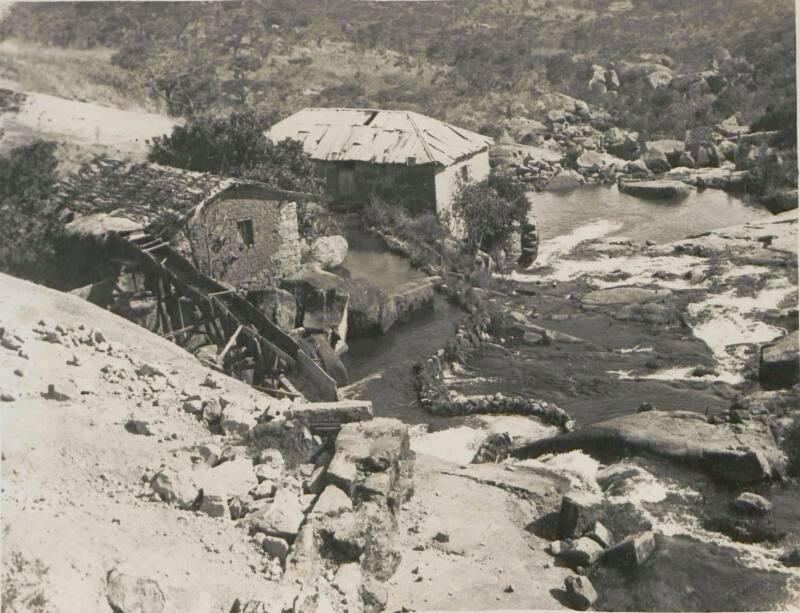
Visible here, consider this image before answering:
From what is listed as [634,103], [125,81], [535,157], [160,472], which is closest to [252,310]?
[160,472]

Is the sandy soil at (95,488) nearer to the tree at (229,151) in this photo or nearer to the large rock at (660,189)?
the tree at (229,151)

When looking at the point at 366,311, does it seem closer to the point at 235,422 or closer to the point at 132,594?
the point at 235,422

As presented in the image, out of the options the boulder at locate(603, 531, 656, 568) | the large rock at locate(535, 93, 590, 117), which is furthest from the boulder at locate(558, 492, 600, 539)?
the large rock at locate(535, 93, 590, 117)

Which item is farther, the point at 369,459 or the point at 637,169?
the point at 637,169

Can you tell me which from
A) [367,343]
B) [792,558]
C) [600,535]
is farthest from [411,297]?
[792,558]

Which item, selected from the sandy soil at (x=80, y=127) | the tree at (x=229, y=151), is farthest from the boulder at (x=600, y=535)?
the tree at (x=229, y=151)

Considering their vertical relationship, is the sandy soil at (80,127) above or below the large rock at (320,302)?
above

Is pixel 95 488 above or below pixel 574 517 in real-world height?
above

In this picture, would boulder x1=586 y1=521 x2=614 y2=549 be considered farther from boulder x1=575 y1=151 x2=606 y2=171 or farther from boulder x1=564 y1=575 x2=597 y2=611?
boulder x1=575 y1=151 x2=606 y2=171

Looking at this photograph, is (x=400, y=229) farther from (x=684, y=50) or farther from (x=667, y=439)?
(x=684, y=50)
